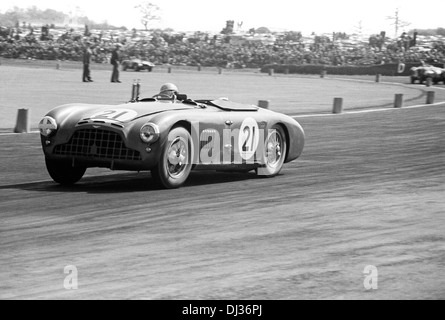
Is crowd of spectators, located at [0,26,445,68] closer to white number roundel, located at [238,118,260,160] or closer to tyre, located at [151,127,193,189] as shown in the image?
white number roundel, located at [238,118,260,160]

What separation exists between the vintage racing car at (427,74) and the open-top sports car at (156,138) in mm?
48039

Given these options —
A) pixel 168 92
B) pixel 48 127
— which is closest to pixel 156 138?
pixel 48 127

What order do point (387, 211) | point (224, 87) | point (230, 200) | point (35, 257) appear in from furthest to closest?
point (224, 87)
point (230, 200)
point (387, 211)
point (35, 257)

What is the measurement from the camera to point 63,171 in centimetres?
1162

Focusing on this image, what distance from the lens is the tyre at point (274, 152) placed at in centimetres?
1263

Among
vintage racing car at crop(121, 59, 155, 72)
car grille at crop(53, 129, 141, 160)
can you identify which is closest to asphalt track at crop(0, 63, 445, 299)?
car grille at crop(53, 129, 141, 160)

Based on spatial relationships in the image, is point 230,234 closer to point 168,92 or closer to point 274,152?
point 168,92

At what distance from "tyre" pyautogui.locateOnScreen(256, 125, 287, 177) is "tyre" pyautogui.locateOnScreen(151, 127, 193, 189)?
1459 millimetres

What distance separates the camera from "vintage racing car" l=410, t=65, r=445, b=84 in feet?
194
